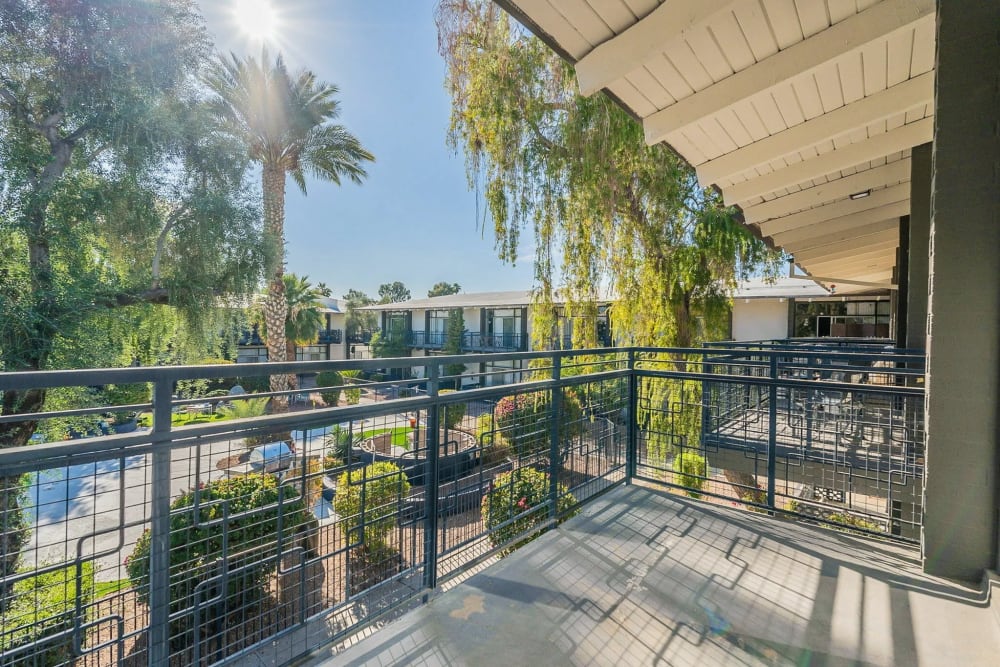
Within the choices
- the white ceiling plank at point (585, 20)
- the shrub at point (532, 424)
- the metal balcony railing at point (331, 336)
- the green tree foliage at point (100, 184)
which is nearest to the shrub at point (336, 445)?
the shrub at point (532, 424)

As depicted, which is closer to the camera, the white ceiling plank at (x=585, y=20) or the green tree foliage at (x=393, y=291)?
the white ceiling plank at (x=585, y=20)

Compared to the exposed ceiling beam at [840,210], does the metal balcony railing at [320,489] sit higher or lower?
lower

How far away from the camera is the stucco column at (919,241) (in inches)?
159

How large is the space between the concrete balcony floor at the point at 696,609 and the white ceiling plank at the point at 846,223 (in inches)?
179

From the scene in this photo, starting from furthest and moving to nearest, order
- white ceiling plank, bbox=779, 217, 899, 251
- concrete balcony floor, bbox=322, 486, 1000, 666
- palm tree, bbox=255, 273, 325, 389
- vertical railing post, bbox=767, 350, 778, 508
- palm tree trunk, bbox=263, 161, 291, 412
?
palm tree, bbox=255, 273, 325, 389 → palm tree trunk, bbox=263, 161, 291, 412 → white ceiling plank, bbox=779, 217, 899, 251 → vertical railing post, bbox=767, 350, 778, 508 → concrete balcony floor, bbox=322, 486, 1000, 666

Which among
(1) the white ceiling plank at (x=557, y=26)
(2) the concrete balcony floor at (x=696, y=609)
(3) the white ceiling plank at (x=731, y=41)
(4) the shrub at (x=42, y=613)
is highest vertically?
(3) the white ceiling plank at (x=731, y=41)

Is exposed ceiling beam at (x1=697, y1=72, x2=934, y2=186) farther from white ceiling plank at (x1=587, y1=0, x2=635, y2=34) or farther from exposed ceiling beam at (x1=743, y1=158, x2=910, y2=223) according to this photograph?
white ceiling plank at (x1=587, y1=0, x2=635, y2=34)

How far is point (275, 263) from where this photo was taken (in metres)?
9.90

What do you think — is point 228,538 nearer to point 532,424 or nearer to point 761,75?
point 532,424

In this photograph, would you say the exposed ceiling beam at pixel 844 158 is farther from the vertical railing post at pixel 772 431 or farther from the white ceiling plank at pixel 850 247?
the white ceiling plank at pixel 850 247

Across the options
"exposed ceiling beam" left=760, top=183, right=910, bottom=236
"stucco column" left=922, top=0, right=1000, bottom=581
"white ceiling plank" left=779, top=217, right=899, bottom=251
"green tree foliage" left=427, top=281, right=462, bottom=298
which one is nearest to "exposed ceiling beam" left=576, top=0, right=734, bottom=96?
"stucco column" left=922, top=0, right=1000, bottom=581

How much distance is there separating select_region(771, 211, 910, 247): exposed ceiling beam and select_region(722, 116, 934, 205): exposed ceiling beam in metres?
2.30

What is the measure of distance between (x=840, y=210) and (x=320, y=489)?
6.29 meters

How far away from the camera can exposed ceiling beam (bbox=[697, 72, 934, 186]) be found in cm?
291
